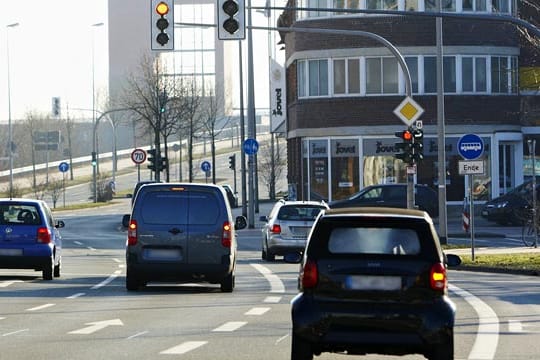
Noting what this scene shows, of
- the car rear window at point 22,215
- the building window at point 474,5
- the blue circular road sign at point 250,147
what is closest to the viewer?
the car rear window at point 22,215

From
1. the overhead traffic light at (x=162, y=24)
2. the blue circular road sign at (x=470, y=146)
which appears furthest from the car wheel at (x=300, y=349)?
the blue circular road sign at (x=470, y=146)

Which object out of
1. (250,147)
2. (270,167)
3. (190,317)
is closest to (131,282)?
(190,317)

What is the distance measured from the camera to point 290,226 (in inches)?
1304

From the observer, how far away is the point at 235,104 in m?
142

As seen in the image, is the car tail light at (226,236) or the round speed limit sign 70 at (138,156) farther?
the round speed limit sign 70 at (138,156)

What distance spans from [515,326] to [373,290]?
5.94 metres

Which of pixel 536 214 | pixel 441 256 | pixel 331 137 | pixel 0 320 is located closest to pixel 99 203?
pixel 331 137

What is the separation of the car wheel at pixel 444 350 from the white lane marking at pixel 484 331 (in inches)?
68.3

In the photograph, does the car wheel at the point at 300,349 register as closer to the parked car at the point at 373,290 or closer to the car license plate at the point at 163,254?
the parked car at the point at 373,290

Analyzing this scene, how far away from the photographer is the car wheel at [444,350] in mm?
11820

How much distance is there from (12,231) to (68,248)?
17353 mm

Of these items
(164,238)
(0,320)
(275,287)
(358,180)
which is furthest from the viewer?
(358,180)

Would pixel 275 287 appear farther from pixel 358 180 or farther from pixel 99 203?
pixel 99 203

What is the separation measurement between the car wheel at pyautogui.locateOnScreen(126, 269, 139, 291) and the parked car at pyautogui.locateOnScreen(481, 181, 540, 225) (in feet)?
99.1
